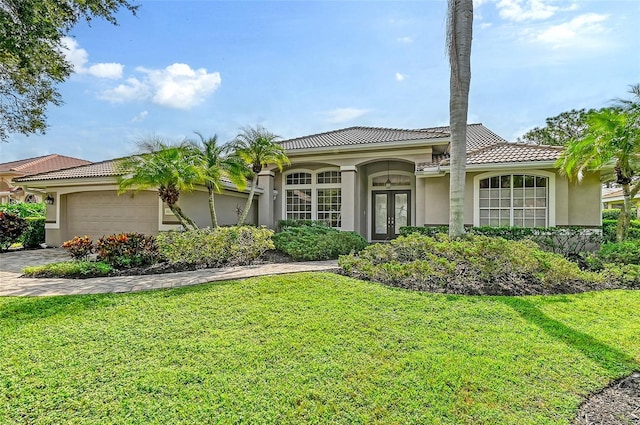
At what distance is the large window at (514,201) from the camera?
1327cm

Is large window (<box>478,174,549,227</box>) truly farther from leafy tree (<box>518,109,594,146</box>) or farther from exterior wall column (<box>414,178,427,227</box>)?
leafy tree (<box>518,109,594,146</box>)

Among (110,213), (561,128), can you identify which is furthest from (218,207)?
(561,128)

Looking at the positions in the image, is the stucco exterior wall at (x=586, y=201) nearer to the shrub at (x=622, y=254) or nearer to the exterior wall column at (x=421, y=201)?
the shrub at (x=622, y=254)

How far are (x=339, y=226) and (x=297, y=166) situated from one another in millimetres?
3826

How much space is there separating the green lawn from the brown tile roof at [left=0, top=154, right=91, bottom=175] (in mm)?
36356

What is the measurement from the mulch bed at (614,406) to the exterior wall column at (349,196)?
12.5 metres

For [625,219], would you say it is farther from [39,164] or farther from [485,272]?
[39,164]

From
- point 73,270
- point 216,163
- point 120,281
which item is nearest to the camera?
point 120,281

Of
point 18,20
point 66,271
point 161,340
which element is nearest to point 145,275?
point 66,271

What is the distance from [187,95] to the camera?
46.8ft

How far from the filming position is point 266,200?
1772cm

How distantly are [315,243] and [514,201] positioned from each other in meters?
8.08

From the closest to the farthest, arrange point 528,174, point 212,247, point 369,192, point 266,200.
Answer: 1. point 212,247
2. point 528,174
3. point 266,200
4. point 369,192

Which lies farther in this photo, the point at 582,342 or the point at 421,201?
the point at 421,201
